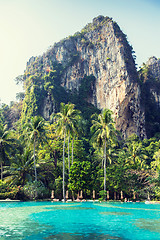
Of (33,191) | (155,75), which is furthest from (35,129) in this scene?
(155,75)

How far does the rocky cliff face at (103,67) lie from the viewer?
6925 cm

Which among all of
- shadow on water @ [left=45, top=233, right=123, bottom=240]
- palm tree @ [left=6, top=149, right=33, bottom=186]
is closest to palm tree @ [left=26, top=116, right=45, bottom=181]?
palm tree @ [left=6, top=149, right=33, bottom=186]

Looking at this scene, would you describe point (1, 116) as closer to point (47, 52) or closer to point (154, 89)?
point (47, 52)

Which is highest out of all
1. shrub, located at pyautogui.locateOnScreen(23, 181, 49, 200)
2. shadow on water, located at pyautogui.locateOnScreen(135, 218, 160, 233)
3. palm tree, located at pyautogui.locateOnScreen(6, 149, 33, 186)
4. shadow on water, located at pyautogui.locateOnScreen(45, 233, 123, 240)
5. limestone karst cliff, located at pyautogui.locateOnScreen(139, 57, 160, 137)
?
limestone karst cliff, located at pyautogui.locateOnScreen(139, 57, 160, 137)

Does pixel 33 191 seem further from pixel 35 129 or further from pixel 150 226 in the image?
pixel 150 226

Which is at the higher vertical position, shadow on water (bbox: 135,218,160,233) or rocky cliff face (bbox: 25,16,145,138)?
rocky cliff face (bbox: 25,16,145,138)

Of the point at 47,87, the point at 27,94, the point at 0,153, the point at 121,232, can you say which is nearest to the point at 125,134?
the point at 47,87

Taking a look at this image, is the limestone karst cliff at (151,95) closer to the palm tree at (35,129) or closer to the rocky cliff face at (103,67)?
the rocky cliff face at (103,67)

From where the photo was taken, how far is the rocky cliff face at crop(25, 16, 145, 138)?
69250 mm

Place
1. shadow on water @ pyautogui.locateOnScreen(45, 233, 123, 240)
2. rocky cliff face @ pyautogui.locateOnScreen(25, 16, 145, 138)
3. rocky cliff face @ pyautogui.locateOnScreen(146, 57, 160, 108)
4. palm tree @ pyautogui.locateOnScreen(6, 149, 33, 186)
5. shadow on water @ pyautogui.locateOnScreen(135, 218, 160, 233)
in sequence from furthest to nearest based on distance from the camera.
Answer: rocky cliff face @ pyautogui.locateOnScreen(146, 57, 160, 108)
rocky cliff face @ pyautogui.locateOnScreen(25, 16, 145, 138)
palm tree @ pyautogui.locateOnScreen(6, 149, 33, 186)
shadow on water @ pyautogui.locateOnScreen(135, 218, 160, 233)
shadow on water @ pyautogui.locateOnScreen(45, 233, 123, 240)

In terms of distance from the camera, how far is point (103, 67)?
79.1m

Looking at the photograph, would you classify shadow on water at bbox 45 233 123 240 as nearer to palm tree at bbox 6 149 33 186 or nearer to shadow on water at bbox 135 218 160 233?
shadow on water at bbox 135 218 160 233

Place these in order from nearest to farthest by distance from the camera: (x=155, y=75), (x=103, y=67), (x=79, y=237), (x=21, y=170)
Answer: (x=79, y=237)
(x=21, y=170)
(x=103, y=67)
(x=155, y=75)

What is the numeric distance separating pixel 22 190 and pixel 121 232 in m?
25.0
